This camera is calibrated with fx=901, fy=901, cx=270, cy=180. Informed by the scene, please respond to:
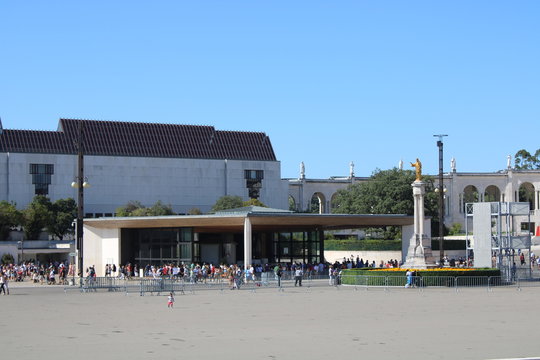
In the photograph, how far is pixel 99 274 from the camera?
64500 mm

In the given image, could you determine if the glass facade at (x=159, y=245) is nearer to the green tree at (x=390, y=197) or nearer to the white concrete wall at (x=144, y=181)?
the green tree at (x=390, y=197)

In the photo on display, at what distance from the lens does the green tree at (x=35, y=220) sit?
9550cm

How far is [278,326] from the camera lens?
83.9 feet

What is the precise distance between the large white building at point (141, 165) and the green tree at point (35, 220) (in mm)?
17413

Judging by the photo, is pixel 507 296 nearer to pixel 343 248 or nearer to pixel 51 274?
pixel 51 274

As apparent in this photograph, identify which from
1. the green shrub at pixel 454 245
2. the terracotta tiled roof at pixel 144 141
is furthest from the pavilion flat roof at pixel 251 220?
the terracotta tiled roof at pixel 144 141

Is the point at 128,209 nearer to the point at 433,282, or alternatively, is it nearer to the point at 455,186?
the point at 455,186

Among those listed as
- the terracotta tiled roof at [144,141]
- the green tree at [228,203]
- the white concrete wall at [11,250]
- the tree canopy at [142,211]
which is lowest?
the white concrete wall at [11,250]

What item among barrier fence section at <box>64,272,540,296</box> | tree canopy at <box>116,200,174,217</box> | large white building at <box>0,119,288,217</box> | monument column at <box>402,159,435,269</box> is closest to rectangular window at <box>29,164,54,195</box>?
large white building at <box>0,119,288,217</box>

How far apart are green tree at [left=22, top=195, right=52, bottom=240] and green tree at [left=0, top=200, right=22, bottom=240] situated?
55.9 inches

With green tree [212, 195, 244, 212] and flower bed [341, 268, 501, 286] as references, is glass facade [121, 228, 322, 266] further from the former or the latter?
green tree [212, 195, 244, 212]

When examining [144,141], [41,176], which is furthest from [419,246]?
[144,141]

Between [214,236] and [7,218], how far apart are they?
34.6 m

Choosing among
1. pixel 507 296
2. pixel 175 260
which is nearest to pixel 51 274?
pixel 175 260
